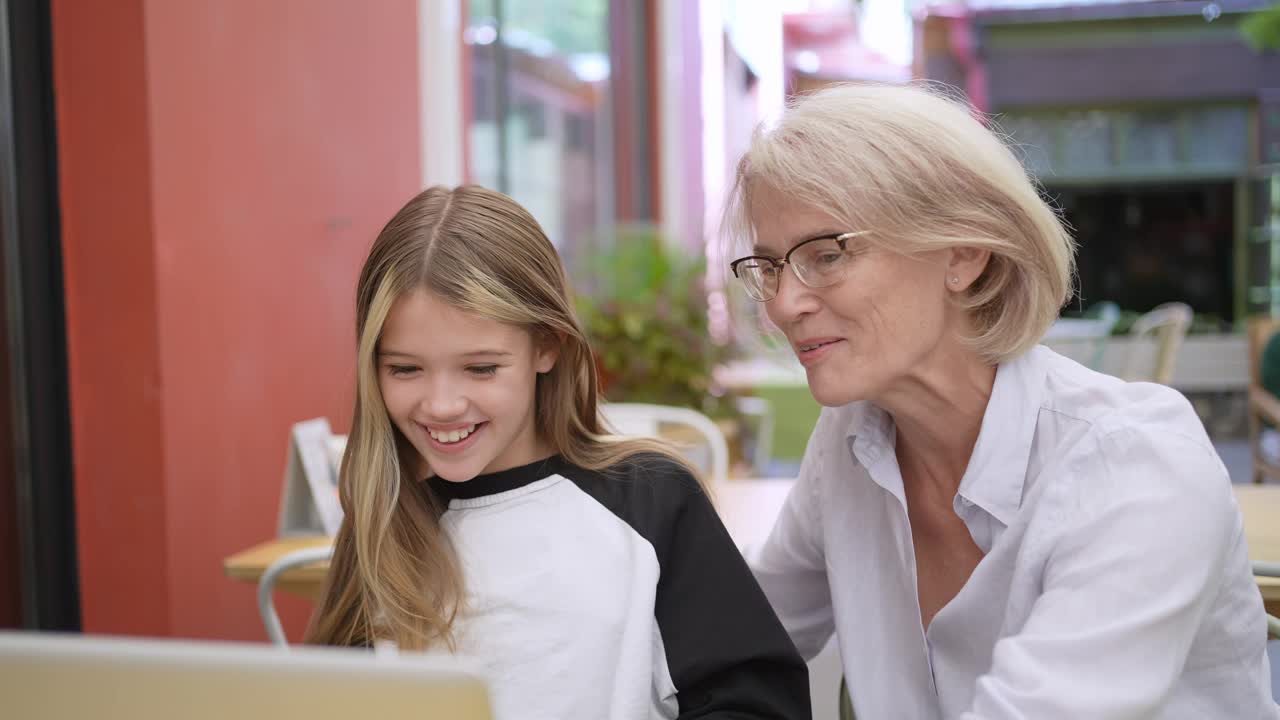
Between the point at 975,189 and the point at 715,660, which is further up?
the point at 975,189

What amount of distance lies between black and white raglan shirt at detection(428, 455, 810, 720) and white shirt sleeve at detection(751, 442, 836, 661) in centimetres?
20

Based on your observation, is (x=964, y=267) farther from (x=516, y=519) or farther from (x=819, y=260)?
(x=516, y=519)

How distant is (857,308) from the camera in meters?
1.22

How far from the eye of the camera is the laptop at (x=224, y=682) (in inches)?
22.7

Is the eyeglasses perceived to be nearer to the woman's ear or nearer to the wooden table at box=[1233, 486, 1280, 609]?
the woman's ear

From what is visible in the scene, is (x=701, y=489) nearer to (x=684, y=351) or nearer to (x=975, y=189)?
(x=975, y=189)

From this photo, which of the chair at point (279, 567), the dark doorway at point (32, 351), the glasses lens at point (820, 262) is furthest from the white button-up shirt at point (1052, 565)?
the dark doorway at point (32, 351)

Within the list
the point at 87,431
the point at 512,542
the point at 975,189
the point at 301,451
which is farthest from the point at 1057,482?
the point at 87,431

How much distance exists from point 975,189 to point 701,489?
0.45m

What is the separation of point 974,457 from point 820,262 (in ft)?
0.84

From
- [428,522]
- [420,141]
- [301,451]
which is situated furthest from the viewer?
[420,141]

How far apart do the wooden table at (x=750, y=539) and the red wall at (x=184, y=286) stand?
498 millimetres

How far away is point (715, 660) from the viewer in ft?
4.00

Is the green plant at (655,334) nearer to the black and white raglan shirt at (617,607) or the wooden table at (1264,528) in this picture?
the wooden table at (1264,528)
